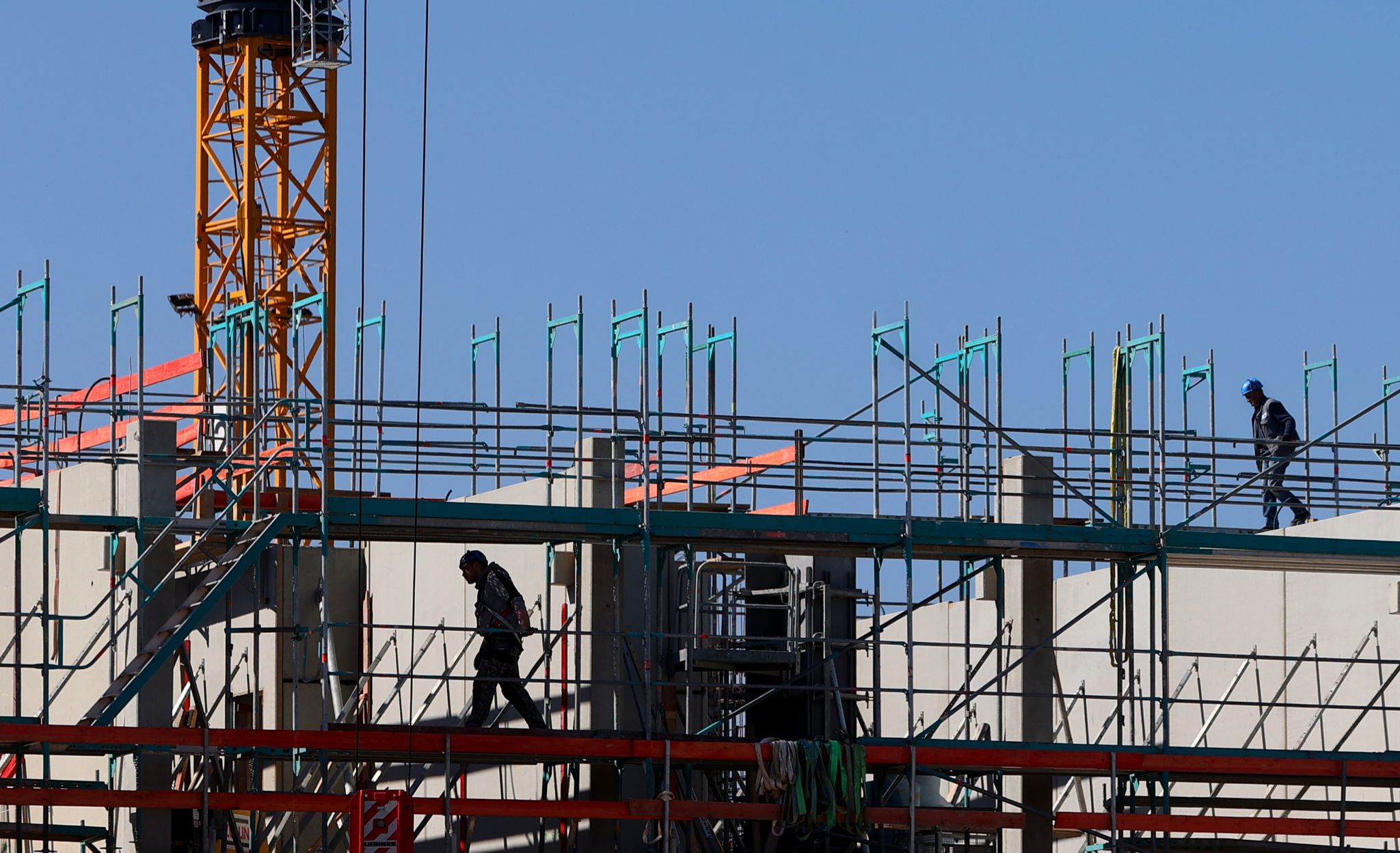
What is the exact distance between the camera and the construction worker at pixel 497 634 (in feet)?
73.8

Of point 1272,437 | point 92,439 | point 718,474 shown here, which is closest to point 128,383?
point 92,439

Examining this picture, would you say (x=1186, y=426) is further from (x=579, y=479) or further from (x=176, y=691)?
(x=176, y=691)

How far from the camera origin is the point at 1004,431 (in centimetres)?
2436

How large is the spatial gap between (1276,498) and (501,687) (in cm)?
1022

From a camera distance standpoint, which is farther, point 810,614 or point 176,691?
point 176,691

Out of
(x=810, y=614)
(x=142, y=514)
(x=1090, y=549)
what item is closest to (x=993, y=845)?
(x=810, y=614)

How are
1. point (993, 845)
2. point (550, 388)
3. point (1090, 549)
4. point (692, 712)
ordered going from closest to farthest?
1. point (1090, 549)
2. point (692, 712)
3. point (993, 845)
4. point (550, 388)

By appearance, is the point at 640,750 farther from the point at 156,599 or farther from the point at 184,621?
the point at 156,599

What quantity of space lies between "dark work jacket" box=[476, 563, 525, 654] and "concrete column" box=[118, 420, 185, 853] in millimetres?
2709

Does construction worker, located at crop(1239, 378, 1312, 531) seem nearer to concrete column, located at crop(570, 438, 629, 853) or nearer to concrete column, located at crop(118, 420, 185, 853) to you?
concrete column, located at crop(570, 438, 629, 853)

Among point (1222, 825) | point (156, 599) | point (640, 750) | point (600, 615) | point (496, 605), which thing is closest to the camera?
point (640, 750)

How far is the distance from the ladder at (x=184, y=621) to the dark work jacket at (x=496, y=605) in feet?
5.98

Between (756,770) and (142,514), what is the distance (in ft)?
19.1

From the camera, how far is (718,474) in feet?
94.5
